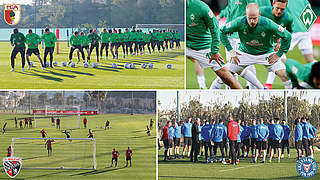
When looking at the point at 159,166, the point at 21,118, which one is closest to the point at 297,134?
the point at 159,166

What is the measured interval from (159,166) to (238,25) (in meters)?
2.87

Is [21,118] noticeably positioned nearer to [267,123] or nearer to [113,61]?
[113,61]

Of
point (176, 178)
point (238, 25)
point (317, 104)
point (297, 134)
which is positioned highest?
point (238, 25)

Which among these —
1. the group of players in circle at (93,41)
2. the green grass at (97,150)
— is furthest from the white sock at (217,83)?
the green grass at (97,150)

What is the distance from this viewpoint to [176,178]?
23.9ft

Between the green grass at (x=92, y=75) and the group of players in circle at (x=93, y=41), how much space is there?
9 centimetres

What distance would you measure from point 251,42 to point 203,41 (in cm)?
83

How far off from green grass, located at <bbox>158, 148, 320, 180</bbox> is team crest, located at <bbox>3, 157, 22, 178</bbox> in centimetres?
259

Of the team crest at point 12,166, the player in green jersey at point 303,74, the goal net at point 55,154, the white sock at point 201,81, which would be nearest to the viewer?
the player in green jersey at point 303,74

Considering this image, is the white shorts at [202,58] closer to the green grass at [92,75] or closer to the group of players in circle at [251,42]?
the group of players in circle at [251,42]

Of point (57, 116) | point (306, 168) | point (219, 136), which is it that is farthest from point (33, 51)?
point (306, 168)

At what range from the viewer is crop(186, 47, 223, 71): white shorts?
7.12 metres

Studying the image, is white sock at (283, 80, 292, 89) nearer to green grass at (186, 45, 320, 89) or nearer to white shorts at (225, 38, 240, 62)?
green grass at (186, 45, 320, 89)

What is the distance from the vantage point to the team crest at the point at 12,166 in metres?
7.36
